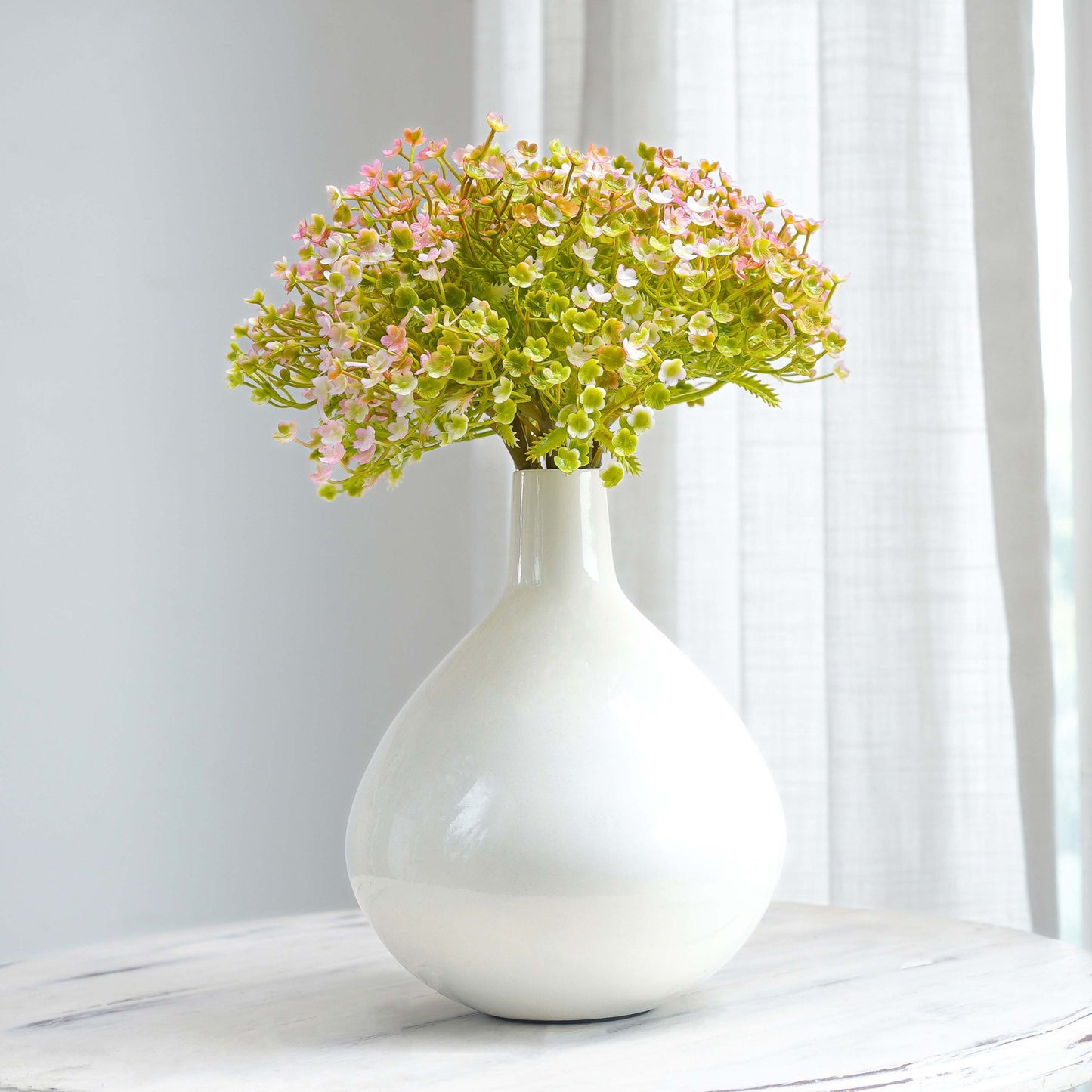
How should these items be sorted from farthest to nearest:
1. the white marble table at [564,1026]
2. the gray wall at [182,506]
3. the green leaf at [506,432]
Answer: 1. the gray wall at [182,506]
2. the green leaf at [506,432]
3. the white marble table at [564,1026]

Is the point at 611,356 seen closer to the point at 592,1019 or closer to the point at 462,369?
the point at 462,369

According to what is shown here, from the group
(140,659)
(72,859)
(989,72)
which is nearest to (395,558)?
(140,659)

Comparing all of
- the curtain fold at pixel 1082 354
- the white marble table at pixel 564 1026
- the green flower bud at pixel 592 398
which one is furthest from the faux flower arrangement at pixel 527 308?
the curtain fold at pixel 1082 354

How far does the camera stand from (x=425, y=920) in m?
0.68

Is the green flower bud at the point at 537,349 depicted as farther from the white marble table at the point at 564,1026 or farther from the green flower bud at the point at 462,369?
the white marble table at the point at 564,1026

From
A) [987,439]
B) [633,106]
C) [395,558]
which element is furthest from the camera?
[395,558]

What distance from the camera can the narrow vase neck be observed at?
742 mm

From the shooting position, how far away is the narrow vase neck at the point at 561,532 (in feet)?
2.43

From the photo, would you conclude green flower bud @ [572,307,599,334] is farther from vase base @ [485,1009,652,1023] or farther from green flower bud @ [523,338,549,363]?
vase base @ [485,1009,652,1023]

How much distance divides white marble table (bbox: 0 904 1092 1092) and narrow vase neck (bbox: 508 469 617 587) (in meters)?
0.24

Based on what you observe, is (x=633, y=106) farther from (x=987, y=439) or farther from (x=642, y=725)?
(x=642, y=725)

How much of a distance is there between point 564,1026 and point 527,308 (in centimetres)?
37

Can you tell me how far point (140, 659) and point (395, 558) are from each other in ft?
1.18

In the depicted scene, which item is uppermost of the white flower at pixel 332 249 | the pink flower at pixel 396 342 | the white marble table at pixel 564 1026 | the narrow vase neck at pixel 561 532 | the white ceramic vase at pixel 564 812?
the white flower at pixel 332 249
